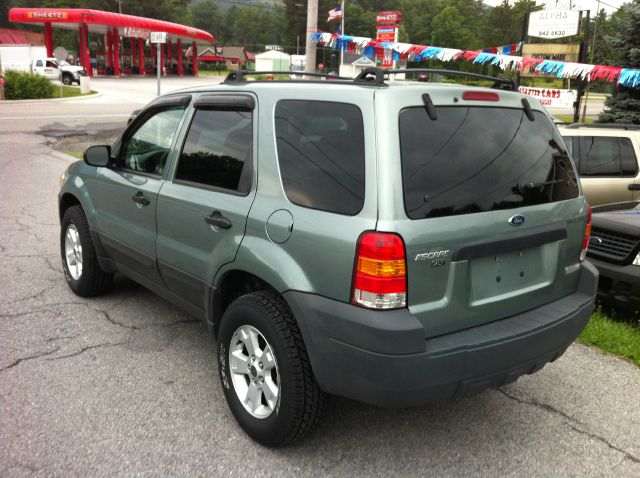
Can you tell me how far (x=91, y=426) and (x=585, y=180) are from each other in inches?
240

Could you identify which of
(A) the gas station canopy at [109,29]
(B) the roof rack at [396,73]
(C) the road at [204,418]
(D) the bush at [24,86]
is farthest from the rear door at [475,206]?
(A) the gas station canopy at [109,29]

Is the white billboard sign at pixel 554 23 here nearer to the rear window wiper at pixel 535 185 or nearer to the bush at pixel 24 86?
the rear window wiper at pixel 535 185

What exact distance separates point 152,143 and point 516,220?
8.37ft

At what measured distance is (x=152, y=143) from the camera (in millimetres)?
4082

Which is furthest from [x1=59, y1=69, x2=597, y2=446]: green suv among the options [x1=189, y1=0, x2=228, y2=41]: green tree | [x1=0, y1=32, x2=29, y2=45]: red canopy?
[x1=189, y1=0, x2=228, y2=41]: green tree

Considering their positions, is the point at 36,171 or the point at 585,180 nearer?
the point at 585,180

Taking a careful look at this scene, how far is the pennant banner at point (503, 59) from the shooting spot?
46.4 feet

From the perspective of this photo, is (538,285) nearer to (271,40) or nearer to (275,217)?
(275,217)

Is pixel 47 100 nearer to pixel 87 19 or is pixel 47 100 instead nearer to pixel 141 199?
pixel 141 199

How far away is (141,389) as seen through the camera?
352cm

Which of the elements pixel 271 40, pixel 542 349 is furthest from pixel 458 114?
pixel 271 40

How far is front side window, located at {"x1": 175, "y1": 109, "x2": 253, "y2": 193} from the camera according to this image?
318 cm

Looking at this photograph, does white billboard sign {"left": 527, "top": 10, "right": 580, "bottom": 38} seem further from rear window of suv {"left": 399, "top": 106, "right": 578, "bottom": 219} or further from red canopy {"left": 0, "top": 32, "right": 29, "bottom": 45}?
red canopy {"left": 0, "top": 32, "right": 29, "bottom": 45}

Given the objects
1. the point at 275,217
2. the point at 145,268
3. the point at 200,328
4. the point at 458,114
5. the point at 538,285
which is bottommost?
the point at 200,328
